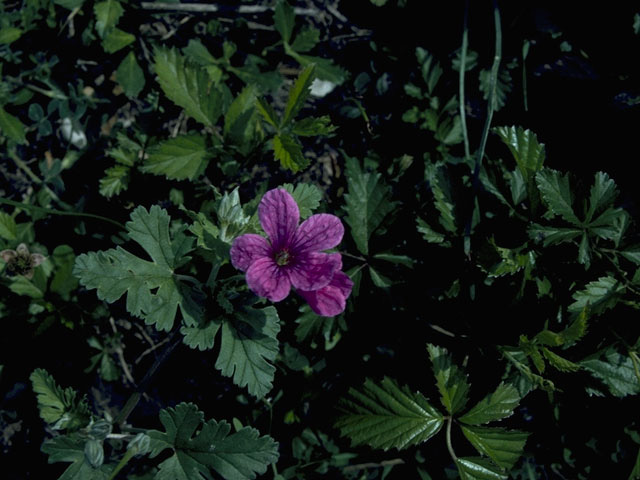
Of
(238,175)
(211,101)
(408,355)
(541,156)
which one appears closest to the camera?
(541,156)

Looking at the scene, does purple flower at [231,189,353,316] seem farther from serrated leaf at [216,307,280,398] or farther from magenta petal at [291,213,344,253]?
serrated leaf at [216,307,280,398]

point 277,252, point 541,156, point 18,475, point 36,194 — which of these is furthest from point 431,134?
point 18,475

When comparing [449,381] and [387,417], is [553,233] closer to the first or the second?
[449,381]

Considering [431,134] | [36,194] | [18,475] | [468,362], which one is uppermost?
[431,134]

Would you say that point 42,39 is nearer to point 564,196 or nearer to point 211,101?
point 211,101

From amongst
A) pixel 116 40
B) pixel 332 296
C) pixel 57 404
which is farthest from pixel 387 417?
pixel 116 40

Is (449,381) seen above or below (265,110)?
below

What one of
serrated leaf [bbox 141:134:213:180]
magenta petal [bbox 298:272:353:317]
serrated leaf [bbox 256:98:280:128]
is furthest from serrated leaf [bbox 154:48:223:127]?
magenta petal [bbox 298:272:353:317]
